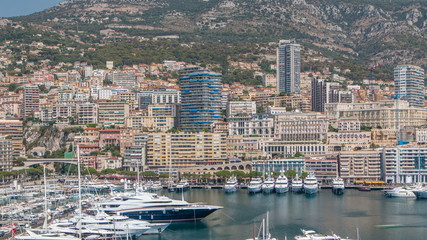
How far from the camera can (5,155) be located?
105562 mm

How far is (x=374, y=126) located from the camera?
12531 centimetres

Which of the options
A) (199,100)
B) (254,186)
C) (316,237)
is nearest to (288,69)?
(199,100)

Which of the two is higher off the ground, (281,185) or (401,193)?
(281,185)

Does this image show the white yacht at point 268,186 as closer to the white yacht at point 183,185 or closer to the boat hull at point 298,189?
the boat hull at point 298,189

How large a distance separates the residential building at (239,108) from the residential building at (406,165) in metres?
33.6

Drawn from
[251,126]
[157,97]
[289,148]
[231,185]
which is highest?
[157,97]

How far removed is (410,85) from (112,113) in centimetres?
5398

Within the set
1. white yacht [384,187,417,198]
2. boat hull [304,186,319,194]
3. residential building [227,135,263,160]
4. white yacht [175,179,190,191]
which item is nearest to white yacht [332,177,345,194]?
boat hull [304,186,319,194]

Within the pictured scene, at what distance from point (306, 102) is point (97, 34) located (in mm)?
65385

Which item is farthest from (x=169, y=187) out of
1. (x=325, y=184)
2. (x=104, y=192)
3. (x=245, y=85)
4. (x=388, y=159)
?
(x=245, y=85)

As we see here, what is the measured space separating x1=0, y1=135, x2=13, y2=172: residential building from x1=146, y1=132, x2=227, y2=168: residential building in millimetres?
17897

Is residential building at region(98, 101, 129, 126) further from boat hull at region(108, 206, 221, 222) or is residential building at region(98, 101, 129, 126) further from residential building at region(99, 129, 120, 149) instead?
boat hull at region(108, 206, 221, 222)

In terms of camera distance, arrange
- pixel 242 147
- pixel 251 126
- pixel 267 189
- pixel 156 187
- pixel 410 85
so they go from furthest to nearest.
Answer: pixel 410 85 → pixel 251 126 → pixel 242 147 → pixel 156 187 → pixel 267 189

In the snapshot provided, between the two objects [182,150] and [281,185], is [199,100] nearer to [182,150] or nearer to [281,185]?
[182,150]
